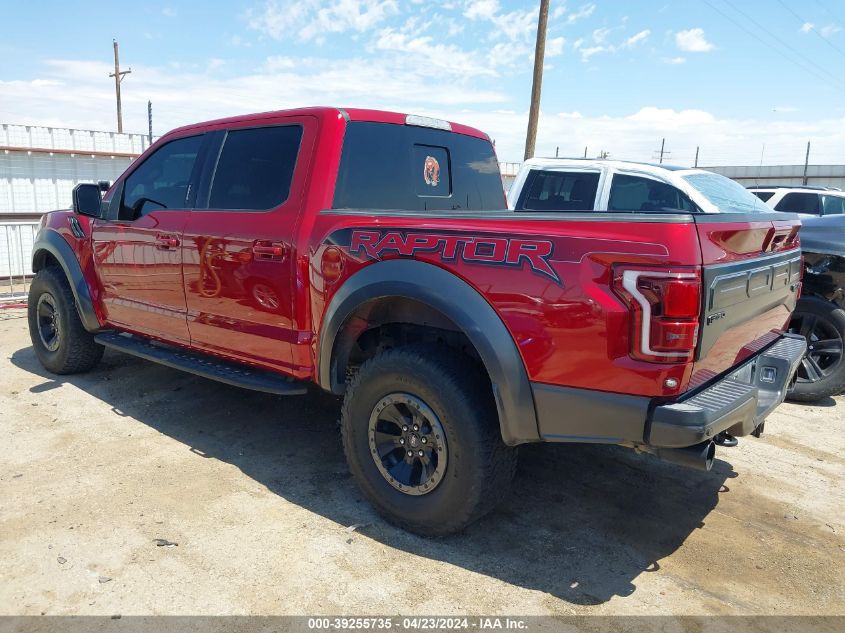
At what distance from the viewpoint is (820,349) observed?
533cm

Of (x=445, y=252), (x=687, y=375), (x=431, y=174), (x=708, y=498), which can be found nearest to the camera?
(x=687, y=375)

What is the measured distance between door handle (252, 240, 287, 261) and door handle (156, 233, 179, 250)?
808mm

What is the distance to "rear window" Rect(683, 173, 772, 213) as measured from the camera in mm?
6192

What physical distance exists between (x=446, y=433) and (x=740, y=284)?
4.41ft

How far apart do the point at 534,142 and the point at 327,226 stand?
11972mm

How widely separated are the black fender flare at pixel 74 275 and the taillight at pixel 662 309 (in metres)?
4.15

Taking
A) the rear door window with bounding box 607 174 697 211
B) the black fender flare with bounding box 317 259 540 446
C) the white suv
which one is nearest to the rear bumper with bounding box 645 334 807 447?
the black fender flare with bounding box 317 259 540 446

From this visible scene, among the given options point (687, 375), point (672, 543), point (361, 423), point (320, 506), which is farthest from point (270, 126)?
point (672, 543)

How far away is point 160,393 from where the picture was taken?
5.02 meters

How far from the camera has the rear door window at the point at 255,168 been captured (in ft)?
11.6

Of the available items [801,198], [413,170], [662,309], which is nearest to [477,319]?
[662,309]

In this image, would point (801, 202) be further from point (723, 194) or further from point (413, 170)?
point (413, 170)

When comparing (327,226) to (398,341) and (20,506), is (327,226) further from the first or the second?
(20,506)

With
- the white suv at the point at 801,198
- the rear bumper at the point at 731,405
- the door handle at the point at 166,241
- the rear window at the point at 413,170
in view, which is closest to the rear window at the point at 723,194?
the rear window at the point at 413,170
